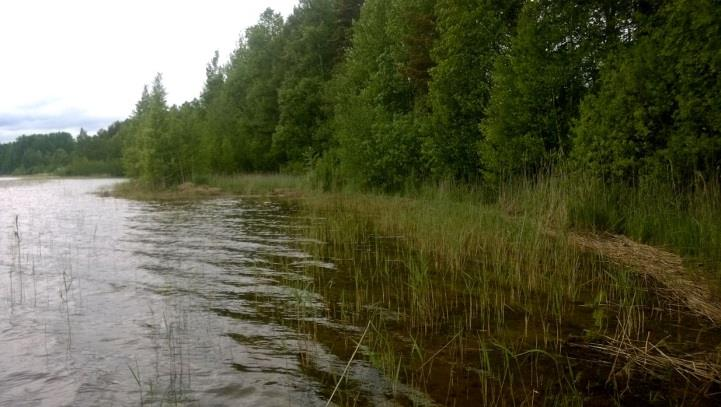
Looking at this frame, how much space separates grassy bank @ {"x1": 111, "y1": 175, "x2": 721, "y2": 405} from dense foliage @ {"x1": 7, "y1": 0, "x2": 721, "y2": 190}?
1467 mm

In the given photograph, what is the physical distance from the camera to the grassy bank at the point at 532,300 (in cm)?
369

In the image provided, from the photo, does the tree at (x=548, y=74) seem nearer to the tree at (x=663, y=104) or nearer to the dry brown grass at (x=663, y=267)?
the tree at (x=663, y=104)

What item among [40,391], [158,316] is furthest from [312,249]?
[40,391]

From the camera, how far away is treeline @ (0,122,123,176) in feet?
298

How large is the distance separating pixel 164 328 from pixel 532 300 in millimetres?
4333

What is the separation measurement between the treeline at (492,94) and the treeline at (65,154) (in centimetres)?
5281

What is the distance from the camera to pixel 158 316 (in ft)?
18.4

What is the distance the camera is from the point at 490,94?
609 inches

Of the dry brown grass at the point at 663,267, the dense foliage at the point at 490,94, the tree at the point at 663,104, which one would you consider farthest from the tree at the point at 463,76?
the dry brown grass at the point at 663,267

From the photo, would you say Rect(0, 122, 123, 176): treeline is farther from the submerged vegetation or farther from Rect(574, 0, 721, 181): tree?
Rect(574, 0, 721, 181): tree

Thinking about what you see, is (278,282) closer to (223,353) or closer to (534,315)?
(223,353)

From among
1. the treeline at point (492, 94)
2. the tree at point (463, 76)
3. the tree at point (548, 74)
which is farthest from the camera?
the tree at point (463, 76)

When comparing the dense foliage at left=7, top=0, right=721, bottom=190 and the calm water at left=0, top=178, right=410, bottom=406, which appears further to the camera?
the dense foliage at left=7, top=0, right=721, bottom=190

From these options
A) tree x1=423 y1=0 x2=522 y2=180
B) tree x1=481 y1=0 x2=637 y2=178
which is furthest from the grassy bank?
tree x1=423 y1=0 x2=522 y2=180
